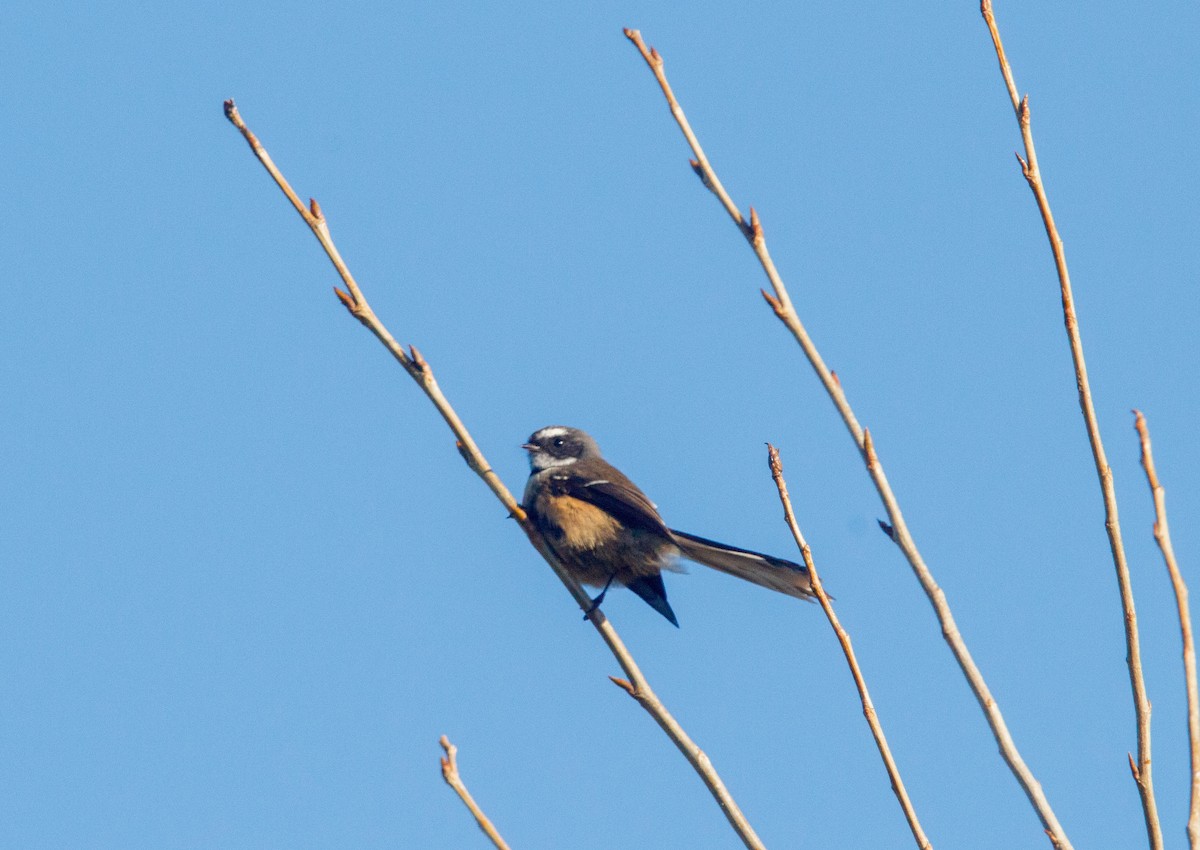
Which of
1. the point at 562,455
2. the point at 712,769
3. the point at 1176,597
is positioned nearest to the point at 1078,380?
the point at 1176,597

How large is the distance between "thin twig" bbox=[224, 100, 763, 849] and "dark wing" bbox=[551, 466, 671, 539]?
9.15 ft

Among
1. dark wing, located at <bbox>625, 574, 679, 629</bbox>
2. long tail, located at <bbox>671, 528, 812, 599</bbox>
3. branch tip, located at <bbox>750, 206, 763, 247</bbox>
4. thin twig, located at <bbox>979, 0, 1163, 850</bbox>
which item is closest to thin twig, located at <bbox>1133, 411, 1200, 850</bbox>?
thin twig, located at <bbox>979, 0, 1163, 850</bbox>

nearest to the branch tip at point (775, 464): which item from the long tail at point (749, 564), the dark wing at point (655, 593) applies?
the long tail at point (749, 564)

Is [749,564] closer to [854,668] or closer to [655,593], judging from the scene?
[655,593]

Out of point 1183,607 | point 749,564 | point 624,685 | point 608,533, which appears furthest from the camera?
point 608,533

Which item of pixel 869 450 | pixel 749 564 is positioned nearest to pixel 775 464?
pixel 869 450

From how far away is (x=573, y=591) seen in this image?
15.7 ft

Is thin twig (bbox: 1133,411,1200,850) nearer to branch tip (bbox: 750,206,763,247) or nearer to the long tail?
branch tip (bbox: 750,206,763,247)

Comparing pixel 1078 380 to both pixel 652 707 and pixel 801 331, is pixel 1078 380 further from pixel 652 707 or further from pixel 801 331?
pixel 652 707

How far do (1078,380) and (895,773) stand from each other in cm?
104

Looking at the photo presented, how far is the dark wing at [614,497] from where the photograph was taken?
281 inches

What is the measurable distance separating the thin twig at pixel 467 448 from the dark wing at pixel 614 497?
279 cm

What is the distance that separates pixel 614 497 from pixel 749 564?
4.52 feet

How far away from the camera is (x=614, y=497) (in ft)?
24.0
